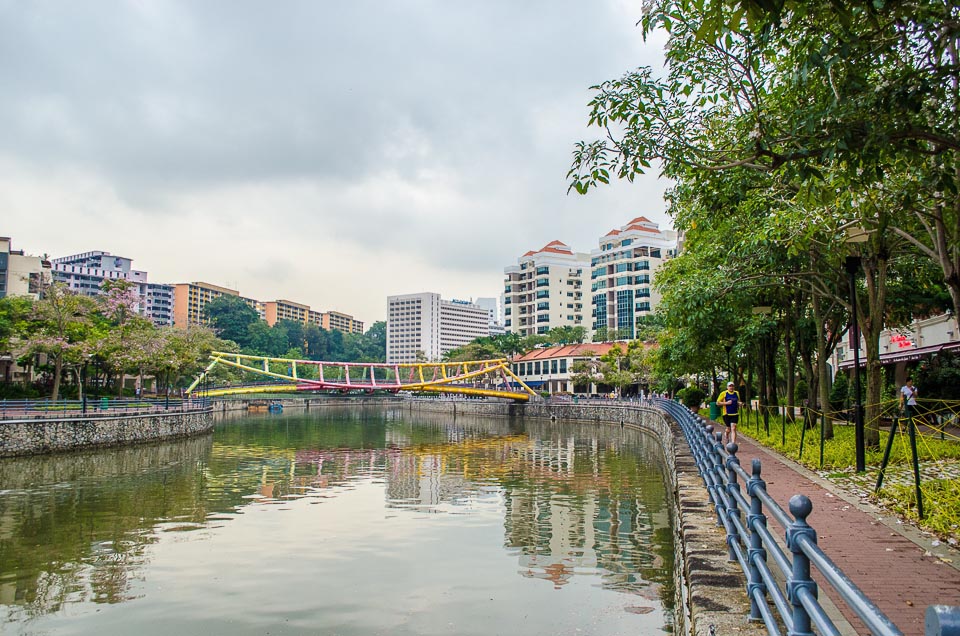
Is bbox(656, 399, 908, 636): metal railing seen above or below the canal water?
above

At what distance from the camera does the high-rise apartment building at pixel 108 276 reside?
347ft

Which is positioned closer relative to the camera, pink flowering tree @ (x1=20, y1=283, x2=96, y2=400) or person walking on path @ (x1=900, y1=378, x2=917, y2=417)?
person walking on path @ (x1=900, y1=378, x2=917, y2=417)

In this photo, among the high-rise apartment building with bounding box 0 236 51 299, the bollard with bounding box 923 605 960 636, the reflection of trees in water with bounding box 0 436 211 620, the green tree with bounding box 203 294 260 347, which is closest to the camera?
the bollard with bounding box 923 605 960 636

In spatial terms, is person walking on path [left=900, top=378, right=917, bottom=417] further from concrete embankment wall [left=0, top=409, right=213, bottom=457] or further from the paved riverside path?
concrete embankment wall [left=0, top=409, right=213, bottom=457]

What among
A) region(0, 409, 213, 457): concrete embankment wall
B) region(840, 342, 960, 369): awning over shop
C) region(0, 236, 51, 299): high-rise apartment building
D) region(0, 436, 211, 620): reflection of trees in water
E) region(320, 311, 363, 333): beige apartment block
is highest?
region(320, 311, 363, 333): beige apartment block

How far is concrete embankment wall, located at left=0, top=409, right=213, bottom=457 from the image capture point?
20.0 meters

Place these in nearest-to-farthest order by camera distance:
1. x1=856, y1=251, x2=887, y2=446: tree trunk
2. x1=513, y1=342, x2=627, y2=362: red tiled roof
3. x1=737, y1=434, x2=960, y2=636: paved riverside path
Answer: x1=737, y1=434, x2=960, y2=636: paved riverside path, x1=856, y1=251, x2=887, y2=446: tree trunk, x1=513, y1=342, x2=627, y2=362: red tiled roof

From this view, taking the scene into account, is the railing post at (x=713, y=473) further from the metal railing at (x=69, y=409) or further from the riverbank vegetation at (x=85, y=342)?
the riverbank vegetation at (x=85, y=342)

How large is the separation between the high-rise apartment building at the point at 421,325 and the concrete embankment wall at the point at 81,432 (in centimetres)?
12680

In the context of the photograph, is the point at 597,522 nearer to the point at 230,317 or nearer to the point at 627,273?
the point at 627,273

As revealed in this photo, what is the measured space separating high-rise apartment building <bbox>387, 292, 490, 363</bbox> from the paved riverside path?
14780cm

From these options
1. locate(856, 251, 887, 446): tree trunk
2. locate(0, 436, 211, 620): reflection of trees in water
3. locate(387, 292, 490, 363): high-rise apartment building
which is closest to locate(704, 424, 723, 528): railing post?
locate(856, 251, 887, 446): tree trunk

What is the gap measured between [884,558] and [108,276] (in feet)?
390

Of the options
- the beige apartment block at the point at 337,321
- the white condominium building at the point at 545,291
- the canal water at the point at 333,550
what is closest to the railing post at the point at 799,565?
the canal water at the point at 333,550
